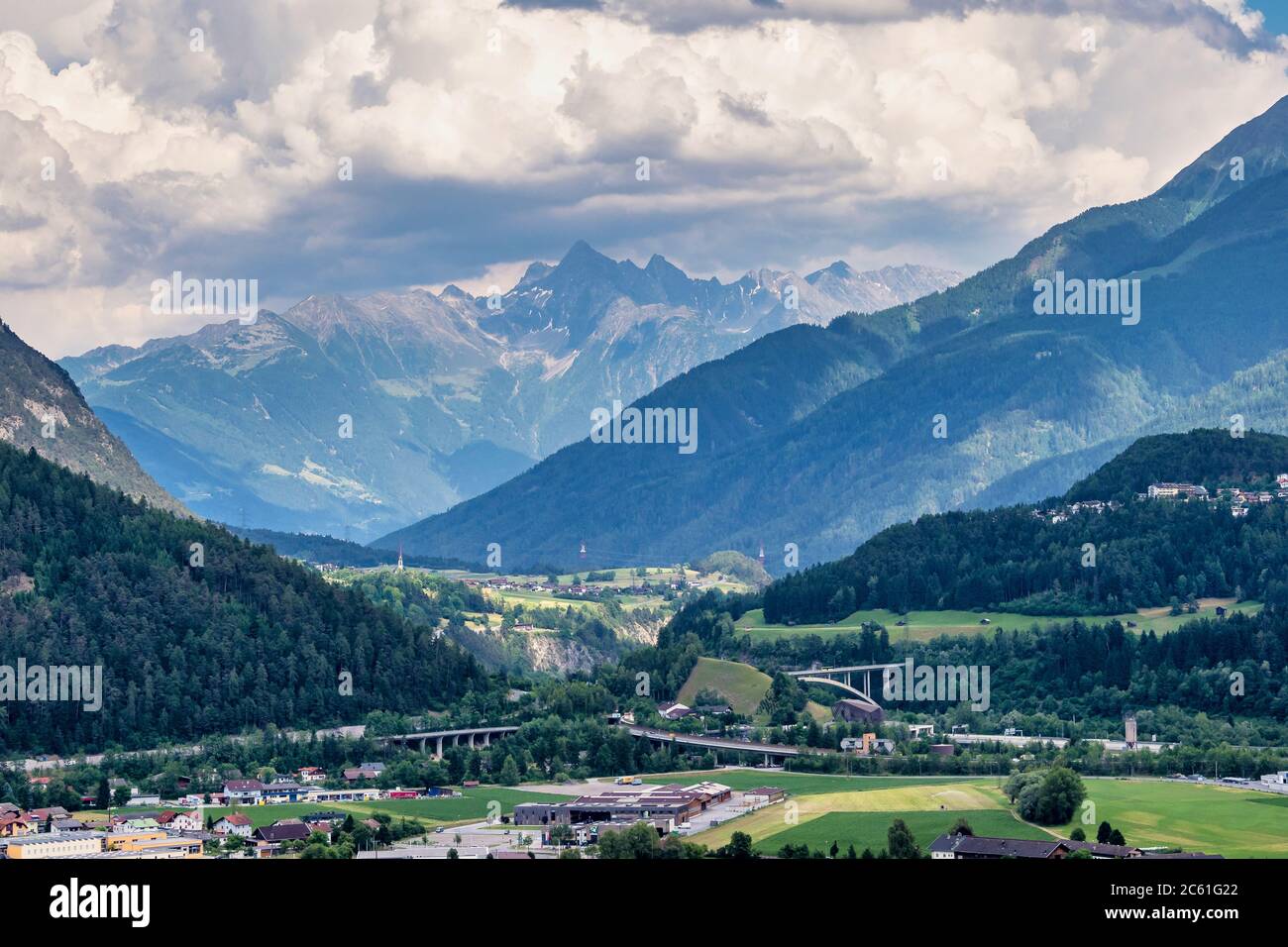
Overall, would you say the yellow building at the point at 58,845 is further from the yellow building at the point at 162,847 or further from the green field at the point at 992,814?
the green field at the point at 992,814

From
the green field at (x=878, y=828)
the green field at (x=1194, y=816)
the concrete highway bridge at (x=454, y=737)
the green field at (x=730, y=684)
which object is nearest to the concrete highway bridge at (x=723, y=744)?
the concrete highway bridge at (x=454, y=737)

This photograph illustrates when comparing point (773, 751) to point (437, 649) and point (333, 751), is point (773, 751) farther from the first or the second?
point (437, 649)

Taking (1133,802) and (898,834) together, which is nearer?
(898,834)

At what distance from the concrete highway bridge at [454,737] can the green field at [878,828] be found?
5161 cm

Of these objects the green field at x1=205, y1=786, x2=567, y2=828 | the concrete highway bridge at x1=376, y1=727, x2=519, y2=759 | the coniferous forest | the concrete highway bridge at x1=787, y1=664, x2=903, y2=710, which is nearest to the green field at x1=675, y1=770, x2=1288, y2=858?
the green field at x1=205, y1=786, x2=567, y2=828

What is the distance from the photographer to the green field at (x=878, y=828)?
9425 cm

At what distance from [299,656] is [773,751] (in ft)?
135

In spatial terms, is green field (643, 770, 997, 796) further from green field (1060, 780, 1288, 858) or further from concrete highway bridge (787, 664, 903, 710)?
concrete highway bridge (787, 664, 903, 710)

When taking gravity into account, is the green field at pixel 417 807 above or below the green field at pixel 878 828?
below

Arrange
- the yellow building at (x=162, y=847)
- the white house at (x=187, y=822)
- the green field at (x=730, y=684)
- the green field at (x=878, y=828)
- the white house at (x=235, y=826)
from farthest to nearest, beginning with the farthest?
1. the green field at (x=730, y=684)
2. the white house at (x=187, y=822)
3. the white house at (x=235, y=826)
4. the yellow building at (x=162, y=847)
5. the green field at (x=878, y=828)

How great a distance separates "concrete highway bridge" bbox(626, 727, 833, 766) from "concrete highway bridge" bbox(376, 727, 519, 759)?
9587 millimetres

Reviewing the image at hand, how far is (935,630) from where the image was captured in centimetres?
19625
